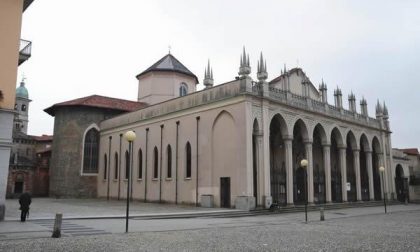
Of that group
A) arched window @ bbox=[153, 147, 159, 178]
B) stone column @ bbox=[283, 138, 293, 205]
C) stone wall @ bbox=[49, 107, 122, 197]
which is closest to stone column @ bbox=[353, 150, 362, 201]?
stone column @ bbox=[283, 138, 293, 205]

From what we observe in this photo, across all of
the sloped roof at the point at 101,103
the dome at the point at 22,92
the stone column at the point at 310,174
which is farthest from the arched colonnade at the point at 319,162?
the dome at the point at 22,92

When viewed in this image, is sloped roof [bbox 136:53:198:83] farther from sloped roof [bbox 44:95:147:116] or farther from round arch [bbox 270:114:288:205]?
round arch [bbox 270:114:288:205]

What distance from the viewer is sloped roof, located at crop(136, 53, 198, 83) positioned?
45438mm

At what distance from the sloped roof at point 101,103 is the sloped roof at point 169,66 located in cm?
431

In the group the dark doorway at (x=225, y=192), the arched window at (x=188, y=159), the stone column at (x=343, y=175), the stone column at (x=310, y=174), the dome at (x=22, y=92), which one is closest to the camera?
the dark doorway at (x=225, y=192)

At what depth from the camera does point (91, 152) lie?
141ft

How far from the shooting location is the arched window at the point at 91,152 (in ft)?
139

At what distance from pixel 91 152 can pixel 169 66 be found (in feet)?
43.6

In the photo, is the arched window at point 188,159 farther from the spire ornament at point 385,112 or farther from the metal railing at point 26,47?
the spire ornament at point 385,112

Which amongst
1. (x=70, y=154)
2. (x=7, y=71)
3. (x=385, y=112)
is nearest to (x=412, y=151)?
(x=385, y=112)

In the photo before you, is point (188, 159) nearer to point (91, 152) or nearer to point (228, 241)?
point (91, 152)

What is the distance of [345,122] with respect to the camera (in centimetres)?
3659

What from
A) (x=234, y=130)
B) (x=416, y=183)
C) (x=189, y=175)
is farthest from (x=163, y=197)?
(x=416, y=183)

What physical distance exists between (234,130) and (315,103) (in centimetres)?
1007
